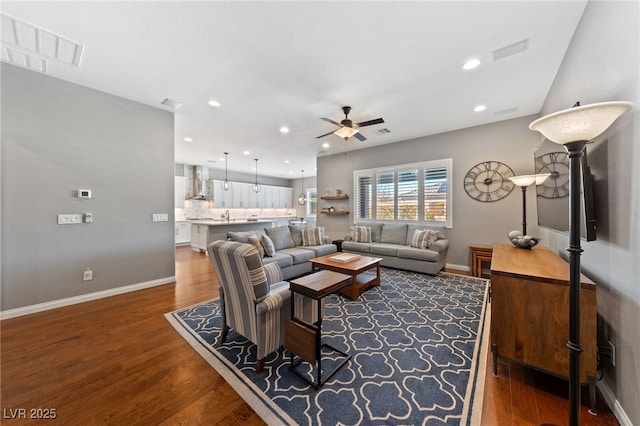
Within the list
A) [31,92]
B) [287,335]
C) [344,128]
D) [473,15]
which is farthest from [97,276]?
[473,15]

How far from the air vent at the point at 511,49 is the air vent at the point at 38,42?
4.48m

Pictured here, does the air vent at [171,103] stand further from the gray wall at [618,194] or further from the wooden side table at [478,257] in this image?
the wooden side table at [478,257]

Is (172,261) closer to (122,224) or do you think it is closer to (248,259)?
(122,224)

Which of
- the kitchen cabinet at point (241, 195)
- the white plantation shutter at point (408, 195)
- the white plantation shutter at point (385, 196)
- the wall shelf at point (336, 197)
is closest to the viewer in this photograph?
the white plantation shutter at point (408, 195)

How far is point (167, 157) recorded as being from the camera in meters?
3.99

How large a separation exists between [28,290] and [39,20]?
306 centimetres

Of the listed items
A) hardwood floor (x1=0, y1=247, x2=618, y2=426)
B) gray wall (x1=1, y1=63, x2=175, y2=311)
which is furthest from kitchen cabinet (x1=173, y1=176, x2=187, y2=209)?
hardwood floor (x1=0, y1=247, x2=618, y2=426)

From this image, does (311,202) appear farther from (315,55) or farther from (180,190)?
(315,55)

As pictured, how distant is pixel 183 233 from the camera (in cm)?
825

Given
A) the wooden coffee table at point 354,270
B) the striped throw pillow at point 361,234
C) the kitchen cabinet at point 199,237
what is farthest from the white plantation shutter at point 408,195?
the kitchen cabinet at point 199,237

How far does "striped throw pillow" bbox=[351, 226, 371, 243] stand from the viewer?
544 cm

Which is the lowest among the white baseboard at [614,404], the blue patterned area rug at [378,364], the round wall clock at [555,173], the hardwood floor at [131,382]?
the hardwood floor at [131,382]

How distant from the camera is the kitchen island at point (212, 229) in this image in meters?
6.20

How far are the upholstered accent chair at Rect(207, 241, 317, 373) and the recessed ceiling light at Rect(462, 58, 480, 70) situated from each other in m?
3.15
